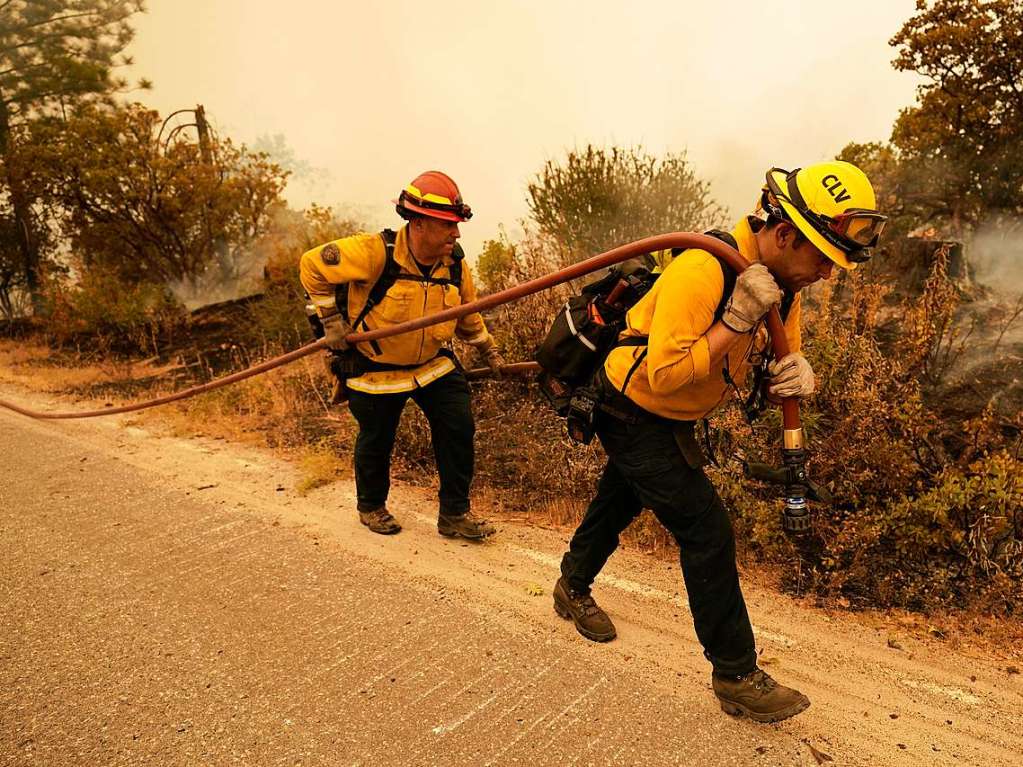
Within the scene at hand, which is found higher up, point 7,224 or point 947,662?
point 7,224

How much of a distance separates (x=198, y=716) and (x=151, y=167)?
39.6 feet

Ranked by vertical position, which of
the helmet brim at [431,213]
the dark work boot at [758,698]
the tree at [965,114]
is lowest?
the dark work boot at [758,698]

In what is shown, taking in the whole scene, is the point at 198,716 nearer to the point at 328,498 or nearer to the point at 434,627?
the point at 434,627

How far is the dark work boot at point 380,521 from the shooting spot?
13.9 ft

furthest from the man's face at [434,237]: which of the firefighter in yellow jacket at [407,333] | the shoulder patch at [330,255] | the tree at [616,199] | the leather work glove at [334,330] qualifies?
the tree at [616,199]

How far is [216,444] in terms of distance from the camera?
6.21 m

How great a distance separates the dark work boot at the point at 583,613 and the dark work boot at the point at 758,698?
598 mm

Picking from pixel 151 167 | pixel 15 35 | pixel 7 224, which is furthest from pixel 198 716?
pixel 15 35

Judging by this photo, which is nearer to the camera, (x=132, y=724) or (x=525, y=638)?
(x=132, y=724)

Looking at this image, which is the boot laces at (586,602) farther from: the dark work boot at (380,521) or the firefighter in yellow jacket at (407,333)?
the dark work boot at (380,521)

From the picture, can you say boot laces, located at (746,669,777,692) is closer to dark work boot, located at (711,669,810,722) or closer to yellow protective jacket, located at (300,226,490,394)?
dark work boot, located at (711,669,810,722)

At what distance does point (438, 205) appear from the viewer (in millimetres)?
3572

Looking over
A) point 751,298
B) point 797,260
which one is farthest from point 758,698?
point 797,260

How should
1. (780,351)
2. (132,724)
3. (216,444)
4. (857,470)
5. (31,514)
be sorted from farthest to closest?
1. (216,444)
2. (31,514)
3. (857,470)
4. (132,724)
5. (780,351)
